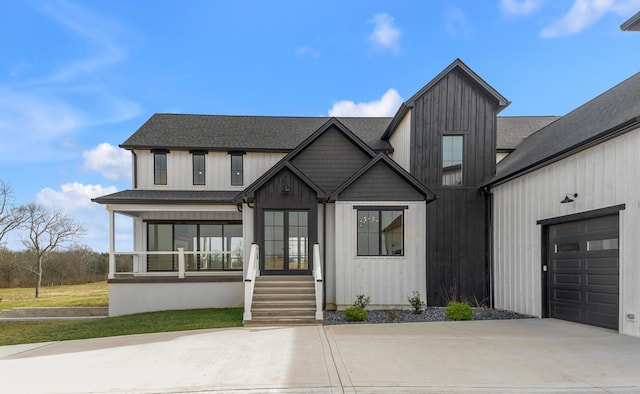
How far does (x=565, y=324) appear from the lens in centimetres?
859

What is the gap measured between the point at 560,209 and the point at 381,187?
4958mm

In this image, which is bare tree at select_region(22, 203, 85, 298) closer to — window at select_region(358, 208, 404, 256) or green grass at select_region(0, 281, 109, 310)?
green grass at select_region(0, 281, 109, 310)

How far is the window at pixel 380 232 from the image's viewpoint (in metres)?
11.1

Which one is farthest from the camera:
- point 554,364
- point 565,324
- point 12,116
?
point 12,116

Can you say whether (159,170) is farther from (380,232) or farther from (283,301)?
(380,232)

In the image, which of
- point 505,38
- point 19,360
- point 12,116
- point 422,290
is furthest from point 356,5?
point 12,116

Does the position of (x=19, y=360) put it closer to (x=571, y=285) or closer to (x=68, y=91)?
(x=571, y=285)

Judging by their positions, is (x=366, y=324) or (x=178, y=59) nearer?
(x=366, y=324)

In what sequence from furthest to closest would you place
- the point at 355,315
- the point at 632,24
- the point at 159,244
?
the point at 159,244
the point at 355,315
the point at 632,24

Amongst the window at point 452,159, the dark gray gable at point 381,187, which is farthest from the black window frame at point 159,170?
the window at point 452,159

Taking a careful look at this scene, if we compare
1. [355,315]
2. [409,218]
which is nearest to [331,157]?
[409,218]

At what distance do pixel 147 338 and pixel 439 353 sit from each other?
20.7ft

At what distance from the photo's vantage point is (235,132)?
16.5 meters

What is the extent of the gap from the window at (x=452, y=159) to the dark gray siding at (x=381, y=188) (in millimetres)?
1999
